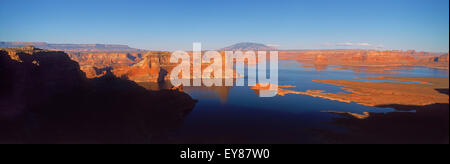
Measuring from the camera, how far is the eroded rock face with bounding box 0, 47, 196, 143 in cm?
1838

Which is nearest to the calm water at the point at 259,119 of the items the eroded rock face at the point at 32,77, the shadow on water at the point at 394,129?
the shadow on water at the point at 394,129

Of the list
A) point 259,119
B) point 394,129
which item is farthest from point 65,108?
point 394,129

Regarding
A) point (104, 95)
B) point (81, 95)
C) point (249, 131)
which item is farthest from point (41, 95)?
point (249, 131)

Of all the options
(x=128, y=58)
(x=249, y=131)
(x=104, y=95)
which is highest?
(x=128, y=58)

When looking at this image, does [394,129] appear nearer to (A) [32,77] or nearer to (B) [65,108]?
(B) [65,108]

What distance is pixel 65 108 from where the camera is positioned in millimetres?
22234

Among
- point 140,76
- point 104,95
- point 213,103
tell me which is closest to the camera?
point 104,95

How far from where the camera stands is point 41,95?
21844 mm

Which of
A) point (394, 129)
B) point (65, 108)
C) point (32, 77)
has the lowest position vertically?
point (394, 129)

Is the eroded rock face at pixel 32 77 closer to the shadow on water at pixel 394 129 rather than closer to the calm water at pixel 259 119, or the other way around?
the calm water at pixel 259 119

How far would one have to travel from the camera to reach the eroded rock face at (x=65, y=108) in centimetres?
1838
